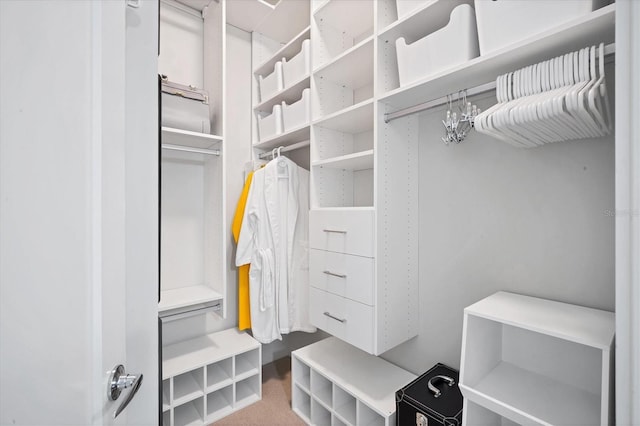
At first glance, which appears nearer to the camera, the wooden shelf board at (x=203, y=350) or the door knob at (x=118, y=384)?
the door knob at (x=118, y=384)

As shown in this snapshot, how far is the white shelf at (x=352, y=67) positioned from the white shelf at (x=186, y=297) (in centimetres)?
156

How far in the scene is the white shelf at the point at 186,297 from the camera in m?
1.74

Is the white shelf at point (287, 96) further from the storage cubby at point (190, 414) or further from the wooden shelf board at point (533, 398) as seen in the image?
the storage cubby at point (190, 414)

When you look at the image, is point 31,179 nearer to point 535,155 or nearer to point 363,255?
point 363,255

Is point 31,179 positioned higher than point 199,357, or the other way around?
point 31,179

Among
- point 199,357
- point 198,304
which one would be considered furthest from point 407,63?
point 199,357

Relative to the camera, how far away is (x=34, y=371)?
1.37ft

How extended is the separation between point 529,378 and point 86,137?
5.10 feet

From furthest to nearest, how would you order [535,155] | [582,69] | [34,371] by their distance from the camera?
[535,155] < [582,69] < [34,371]

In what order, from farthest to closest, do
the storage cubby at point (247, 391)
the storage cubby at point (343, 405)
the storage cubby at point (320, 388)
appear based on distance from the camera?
the storage cubby at point (247, 391), the storage cubby at point (320, 388), the storage cubby at point (343, 405)

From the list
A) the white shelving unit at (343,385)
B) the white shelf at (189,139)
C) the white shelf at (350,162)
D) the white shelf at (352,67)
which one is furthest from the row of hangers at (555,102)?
the white shelf at (189,139)

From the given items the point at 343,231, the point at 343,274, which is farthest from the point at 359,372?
the point at 343,231

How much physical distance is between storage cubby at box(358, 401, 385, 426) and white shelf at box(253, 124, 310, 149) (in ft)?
5.25

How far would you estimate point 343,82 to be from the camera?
6.14 ft
